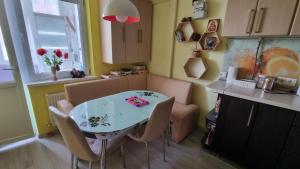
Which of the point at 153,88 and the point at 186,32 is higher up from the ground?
the point at 186,32

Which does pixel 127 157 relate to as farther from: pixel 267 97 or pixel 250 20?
pixel 250 20

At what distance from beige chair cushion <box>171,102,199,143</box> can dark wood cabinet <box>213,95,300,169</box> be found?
1.49ft

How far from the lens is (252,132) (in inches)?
62.3

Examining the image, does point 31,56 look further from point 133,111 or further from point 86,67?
point 133,111

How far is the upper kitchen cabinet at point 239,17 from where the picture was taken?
5.13ft

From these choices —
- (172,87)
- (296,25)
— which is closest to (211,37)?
(296,25)

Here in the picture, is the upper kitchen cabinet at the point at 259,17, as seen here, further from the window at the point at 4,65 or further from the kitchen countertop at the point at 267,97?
the window at the point at 4,65

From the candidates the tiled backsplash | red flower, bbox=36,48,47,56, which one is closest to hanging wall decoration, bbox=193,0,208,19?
the tiled backsplash

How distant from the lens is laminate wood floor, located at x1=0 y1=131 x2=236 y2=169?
1.74 metres

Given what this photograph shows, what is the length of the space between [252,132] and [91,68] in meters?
2.70

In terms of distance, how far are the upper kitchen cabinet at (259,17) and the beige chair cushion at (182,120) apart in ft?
3.93

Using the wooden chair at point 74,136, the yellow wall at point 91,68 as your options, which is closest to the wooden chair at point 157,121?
the wooden chair at point 74,136

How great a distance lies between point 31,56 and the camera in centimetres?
210

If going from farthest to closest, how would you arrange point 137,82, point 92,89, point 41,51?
point 137,82 → point 92,89 → point 41,51
